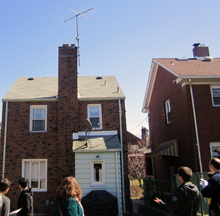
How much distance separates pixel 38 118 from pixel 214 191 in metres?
10.7

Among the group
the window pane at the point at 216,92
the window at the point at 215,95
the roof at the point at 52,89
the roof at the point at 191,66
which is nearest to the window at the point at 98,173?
the roof at the point at 52,89

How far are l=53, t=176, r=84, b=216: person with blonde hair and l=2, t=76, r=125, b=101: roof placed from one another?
385 inches

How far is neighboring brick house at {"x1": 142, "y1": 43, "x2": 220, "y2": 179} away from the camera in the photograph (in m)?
12.0

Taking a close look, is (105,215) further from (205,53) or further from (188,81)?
(205,53)

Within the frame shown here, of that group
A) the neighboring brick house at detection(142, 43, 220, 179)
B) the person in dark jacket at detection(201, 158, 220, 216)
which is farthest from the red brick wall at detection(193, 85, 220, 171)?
the person in dark jacket at detection(201, 158, 220, 216)

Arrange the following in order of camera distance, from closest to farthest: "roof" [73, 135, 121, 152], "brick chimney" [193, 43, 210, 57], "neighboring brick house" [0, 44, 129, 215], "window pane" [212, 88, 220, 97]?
"roof" [73, 135, 121, 152]
"neighboring brick house" [0, 44, 129, 215]
"window pane" [212, 88, 220, 97]
"brick chimney" [193, 43, 210, 57]

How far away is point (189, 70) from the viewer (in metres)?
13.4

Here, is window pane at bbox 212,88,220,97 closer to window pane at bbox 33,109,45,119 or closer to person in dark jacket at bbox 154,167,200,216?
window pane at bbox 33,109,45,119

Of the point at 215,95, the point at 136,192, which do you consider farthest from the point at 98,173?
the point at 136,192

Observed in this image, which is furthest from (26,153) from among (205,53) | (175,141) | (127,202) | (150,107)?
(205,53)

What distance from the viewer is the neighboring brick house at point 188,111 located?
1204cm

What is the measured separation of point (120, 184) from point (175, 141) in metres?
4.25

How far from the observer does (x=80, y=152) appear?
448 inches

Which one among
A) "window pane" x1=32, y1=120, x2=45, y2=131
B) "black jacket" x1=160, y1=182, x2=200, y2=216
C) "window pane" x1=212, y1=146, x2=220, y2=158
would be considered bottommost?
"black jacket" x1=160, y1=182, x2=200, y2=216
